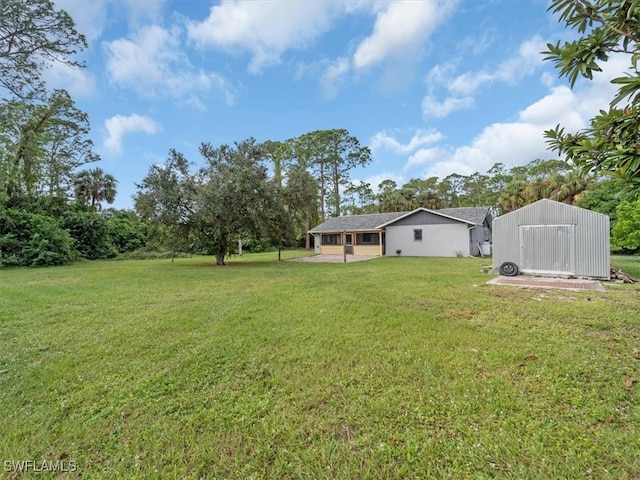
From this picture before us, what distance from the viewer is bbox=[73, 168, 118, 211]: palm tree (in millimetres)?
27891

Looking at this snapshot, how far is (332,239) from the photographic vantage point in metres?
23.1

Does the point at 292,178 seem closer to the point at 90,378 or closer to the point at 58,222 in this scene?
the point at 90,378

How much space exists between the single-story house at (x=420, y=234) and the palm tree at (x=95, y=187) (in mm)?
24531

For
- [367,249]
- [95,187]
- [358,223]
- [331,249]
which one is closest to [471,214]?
[367,249]

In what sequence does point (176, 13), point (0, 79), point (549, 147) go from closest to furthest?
point (549, 147)
point (176, 13)
point (0, 79)

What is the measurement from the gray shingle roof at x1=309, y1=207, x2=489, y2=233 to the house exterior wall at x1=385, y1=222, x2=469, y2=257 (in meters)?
0.85

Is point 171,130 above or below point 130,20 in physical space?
below

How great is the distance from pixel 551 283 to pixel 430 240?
11047 millimetres

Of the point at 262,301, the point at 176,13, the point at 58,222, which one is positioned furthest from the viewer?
the point at 58,222

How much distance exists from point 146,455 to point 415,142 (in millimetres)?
21270

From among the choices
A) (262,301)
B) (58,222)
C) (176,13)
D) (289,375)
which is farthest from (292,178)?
(58,222)

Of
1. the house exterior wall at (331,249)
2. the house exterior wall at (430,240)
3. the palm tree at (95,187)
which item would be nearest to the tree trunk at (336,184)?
the house exterior wall at (331,249)

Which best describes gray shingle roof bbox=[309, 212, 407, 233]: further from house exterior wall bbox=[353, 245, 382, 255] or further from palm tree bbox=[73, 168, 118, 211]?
palm tree bbox=[73, 168, 118, 211]

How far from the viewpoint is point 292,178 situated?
47.0ft
